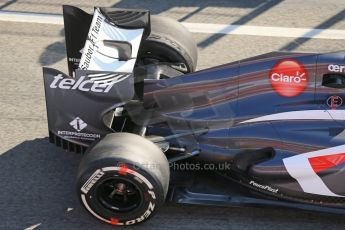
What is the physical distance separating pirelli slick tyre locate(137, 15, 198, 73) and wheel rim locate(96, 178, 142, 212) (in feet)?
5.72

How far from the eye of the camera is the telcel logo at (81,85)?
501cm

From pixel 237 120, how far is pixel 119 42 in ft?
4.74

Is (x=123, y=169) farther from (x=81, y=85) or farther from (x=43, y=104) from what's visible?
(x=43, y=104)

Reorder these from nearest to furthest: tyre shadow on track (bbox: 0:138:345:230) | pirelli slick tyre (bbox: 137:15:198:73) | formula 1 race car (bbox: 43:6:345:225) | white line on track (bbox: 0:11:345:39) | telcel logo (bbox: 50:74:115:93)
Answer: formula 1 race car (bbox: 43:6:345:225)
telcel logo (bbox: 50:74:115:93)
tyre shadow on track (bbox: 0:138:345:230)
pirelli slick tyre (bbox: 137:15:198:73)
white line on track (bbox: 0:11:345:39)

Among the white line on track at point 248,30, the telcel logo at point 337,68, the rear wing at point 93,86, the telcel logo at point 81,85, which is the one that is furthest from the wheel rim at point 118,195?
the white line on track at point 248,30

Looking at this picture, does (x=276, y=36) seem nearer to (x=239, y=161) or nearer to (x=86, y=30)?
(x=86, y=30)

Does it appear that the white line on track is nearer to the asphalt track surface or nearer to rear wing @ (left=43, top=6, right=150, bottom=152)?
the asphalt track surface

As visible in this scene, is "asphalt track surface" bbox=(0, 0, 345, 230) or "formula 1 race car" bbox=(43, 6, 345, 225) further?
"asphalt track surface" bbox=(0, 0, 345, 230)

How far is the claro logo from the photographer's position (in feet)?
16.0

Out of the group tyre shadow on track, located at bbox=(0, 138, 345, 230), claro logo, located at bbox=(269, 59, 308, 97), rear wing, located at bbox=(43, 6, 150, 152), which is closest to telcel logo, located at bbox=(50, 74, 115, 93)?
rear wing, located at bbox=(43, 6, 150, 152)

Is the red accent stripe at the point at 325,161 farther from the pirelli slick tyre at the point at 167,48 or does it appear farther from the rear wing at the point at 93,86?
the pirelli slick tyre at the point at 167,48

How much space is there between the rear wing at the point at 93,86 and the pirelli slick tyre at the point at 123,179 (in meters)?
0.33

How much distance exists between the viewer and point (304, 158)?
482 centimetres

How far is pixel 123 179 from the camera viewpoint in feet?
15.6
